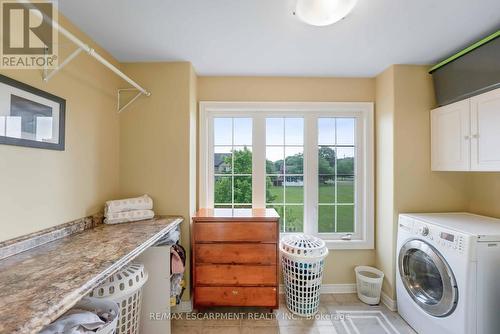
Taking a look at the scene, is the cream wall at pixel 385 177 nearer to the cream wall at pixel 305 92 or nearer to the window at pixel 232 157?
the cream wall at pixel 305 92

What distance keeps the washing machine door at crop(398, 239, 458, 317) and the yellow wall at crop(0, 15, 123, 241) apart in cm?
257

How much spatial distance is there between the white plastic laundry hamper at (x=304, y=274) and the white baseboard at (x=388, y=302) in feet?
2.32

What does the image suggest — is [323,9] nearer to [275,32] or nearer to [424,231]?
[275,32]

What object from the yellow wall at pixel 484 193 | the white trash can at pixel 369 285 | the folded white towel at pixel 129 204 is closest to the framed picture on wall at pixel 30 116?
the folded white towel at pixel 129 204

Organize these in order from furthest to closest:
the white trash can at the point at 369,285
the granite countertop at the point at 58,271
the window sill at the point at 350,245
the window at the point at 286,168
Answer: the window at the point at 286,168 < the window sill at the point at 350,245 < the white trash can at the point at 369,285 < the granite countertop at the point at 58,271

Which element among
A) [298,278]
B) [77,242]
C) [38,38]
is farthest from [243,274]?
[38,38]

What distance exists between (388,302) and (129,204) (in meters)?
2.55

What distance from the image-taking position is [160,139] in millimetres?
2131

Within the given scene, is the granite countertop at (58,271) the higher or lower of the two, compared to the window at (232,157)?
lower

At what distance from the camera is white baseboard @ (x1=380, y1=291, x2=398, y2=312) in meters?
2.14

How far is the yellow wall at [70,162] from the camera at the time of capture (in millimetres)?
1194

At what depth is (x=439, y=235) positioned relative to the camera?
64.2 inches

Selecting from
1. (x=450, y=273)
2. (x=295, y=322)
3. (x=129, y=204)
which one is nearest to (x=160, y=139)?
(x=129, y=204)

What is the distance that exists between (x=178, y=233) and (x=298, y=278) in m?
1.15
